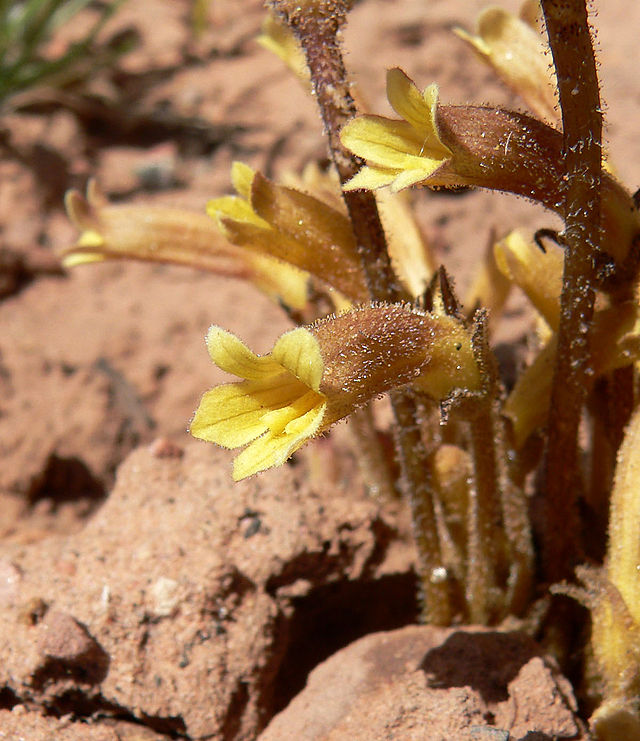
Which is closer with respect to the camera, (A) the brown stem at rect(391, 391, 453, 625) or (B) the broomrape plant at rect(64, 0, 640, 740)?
(B) the broomrape plant at rect(64, 0, 640, 740)

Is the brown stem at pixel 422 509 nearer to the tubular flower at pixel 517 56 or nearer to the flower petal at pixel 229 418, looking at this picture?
the flower petal at pixel 229 418

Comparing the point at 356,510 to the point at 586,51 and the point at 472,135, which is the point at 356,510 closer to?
the point at 472,135

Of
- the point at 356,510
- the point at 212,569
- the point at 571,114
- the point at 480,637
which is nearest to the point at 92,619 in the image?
the point at 212,569

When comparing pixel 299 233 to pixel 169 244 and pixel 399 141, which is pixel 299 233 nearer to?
pixel 399 141

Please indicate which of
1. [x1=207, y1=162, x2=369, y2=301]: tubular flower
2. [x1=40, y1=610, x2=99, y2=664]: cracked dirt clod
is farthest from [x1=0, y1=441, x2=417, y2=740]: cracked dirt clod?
[x1=207, y1=162, x2=369, y2=301]: tubular flower

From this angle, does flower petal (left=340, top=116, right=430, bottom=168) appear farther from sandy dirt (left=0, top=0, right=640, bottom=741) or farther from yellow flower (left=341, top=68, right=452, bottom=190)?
sandy dirt (left=0, top=0, right=640, bottom=741)

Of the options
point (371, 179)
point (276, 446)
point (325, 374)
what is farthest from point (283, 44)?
point (276, 446)
